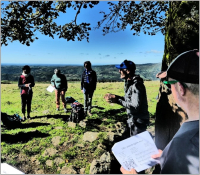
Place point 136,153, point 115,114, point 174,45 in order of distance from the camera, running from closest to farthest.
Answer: point 136,153 → point 174,45 → point 115,114

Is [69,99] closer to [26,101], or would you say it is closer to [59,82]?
[59,82]

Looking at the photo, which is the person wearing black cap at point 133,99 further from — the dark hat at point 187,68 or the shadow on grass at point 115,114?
the dark hat at point 187,68

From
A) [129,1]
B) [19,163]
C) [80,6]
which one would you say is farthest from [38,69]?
[129,1]

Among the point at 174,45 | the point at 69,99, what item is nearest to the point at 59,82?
the point at 69,99

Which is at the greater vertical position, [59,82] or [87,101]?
[59,82]

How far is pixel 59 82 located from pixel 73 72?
428mm

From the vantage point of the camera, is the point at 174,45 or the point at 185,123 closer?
the point at 185,123

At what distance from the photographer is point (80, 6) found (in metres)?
3.45

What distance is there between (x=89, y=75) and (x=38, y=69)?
1053 mm

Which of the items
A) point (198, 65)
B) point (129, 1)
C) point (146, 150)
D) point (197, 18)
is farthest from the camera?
point (129, 1)

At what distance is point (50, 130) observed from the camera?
12.7ft

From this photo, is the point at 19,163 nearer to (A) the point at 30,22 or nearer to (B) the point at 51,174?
(B) the point at 51,174

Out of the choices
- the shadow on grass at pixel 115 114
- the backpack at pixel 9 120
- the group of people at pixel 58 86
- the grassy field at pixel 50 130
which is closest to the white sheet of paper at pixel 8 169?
the grassy field at pixel 50 130

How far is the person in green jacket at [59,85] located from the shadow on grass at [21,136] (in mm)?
637
